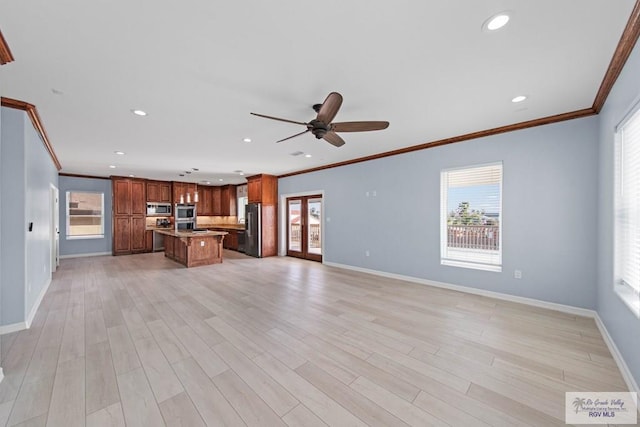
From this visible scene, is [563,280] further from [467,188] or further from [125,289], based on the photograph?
[125,289]

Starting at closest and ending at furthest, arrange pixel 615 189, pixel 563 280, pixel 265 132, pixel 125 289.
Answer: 1. pixel 615 189
2. pixel 563 280
3. pixel 265 132
4. pixel 125 289

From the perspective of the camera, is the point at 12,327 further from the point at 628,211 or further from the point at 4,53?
the point at 628,211

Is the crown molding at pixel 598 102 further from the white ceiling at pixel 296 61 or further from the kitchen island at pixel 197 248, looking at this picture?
the kitchen island at pixel 197 248

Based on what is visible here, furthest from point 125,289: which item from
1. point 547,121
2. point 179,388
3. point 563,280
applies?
point 547,121

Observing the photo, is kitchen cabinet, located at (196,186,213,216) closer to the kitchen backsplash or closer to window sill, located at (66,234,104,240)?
the kitchen backsplash

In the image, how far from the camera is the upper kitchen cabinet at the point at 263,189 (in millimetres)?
7969

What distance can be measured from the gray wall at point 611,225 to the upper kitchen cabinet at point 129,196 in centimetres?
1086

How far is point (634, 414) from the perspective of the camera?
1683 mm

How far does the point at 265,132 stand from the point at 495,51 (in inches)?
116

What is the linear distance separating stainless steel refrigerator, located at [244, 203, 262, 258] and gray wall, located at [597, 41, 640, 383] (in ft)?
23.6

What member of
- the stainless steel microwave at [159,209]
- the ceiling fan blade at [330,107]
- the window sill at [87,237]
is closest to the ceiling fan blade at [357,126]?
the ceiling fan blade at [330,107]

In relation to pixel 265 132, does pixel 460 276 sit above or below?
below

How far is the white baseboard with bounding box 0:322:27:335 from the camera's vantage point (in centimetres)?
282

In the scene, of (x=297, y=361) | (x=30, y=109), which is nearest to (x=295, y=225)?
(x=297, y=361)
